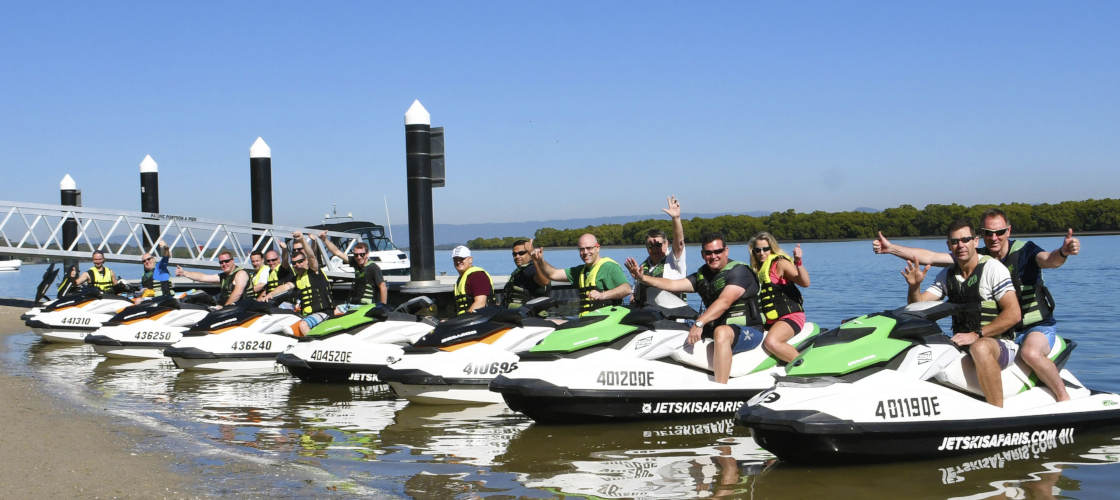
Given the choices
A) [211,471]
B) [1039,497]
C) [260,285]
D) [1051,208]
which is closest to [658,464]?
[1039,497]

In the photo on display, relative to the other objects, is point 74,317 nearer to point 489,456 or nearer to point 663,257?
point 663,257

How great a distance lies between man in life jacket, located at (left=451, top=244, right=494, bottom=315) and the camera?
1048 cm

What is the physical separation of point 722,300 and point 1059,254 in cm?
229

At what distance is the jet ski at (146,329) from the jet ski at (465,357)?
5635mm

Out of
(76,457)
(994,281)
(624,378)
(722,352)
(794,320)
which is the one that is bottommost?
(76,457)

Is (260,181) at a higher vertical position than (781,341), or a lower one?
higher

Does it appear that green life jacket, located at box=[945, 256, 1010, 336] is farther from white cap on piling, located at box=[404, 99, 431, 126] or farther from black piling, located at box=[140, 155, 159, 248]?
black piling, located at box=[140, 155, 159, 248]

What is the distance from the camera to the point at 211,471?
648cm

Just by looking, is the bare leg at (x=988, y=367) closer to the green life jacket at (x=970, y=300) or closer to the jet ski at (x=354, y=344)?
the green life jacket at (x=970, y=300)

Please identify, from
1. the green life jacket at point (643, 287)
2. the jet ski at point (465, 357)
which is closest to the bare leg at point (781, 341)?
the green life jacket at point (643, 287)

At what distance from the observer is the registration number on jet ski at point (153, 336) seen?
14.3 metres

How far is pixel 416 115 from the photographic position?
2048cm

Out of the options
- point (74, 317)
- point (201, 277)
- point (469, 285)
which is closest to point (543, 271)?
point (469, 285)

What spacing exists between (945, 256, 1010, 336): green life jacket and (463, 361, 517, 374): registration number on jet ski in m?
3.89
